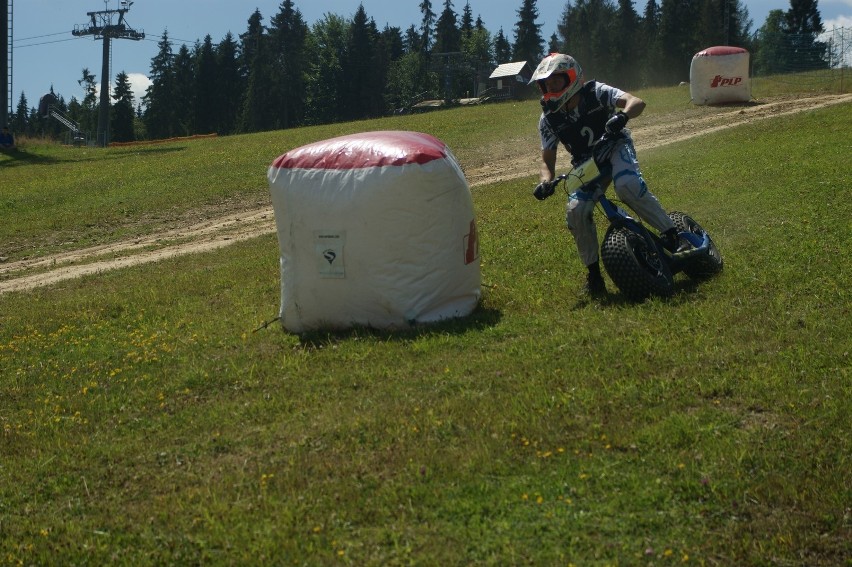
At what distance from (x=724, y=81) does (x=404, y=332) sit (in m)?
24.9

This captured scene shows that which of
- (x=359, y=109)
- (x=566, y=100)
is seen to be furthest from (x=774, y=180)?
(x=359, y=109)

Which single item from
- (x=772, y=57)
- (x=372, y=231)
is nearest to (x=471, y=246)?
(x=372, y=231)

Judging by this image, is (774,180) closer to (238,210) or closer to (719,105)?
(238,210)

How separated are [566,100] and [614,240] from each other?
133 cm

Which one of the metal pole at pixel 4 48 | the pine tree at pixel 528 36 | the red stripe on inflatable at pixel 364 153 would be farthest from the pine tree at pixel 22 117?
the red stripe on inflatable at pixel 364 153

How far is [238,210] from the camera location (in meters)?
21.1

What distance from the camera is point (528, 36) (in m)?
115

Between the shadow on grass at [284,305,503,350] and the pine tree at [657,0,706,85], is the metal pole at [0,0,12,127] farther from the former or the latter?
the pine tree at [657,0,706,85]

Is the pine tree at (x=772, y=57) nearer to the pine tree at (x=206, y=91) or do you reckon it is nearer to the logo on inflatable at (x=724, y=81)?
the logo on inflatable at (x=724, y=81)

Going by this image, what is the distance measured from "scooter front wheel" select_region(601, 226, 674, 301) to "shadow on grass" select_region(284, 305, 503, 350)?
1.02 m

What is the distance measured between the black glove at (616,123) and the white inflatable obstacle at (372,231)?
50.0 inches

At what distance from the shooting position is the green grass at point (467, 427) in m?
4.61

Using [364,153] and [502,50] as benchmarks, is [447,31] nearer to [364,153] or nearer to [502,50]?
[502,50]

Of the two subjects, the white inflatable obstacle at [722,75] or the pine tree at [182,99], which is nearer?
the white inflatable obstacle at [722,75]
